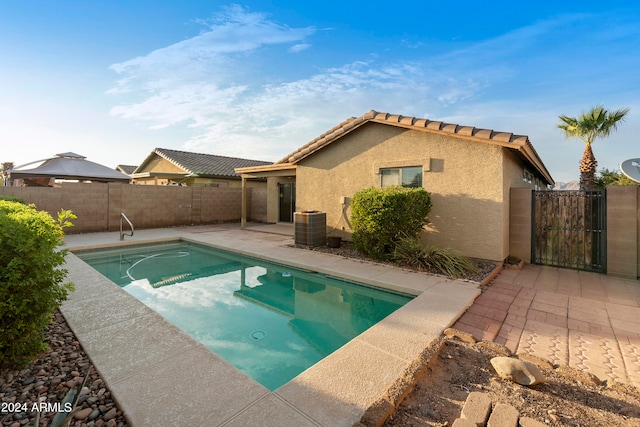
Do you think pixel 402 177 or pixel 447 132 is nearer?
pixel 447 132

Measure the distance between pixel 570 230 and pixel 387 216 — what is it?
17.3ft

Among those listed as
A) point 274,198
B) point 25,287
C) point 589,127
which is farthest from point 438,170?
point 589,127

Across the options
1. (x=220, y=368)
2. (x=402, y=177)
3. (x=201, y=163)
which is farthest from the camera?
(x=201, y=163)

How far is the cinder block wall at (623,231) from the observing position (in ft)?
23.3

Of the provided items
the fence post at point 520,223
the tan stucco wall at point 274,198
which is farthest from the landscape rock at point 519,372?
the tan stucco wall at point 274,198

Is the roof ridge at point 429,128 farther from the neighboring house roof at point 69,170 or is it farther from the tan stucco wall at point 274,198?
the neighboring house roof at point 69,170

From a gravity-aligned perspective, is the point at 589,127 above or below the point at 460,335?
above

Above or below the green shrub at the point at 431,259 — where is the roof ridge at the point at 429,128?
above

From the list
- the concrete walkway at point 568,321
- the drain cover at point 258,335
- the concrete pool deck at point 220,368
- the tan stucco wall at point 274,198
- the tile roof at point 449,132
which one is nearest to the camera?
the concrete pool deck at point 220,368

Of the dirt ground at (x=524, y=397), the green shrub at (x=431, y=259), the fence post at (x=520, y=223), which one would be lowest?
the dirt ground at (x=524, y=397)

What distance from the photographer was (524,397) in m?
2.89

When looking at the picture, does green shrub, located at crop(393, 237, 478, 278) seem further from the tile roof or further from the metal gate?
the tile roof

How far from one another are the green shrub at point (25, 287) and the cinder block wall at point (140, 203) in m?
12.7

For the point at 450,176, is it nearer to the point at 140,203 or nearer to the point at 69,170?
the point at 140,203
